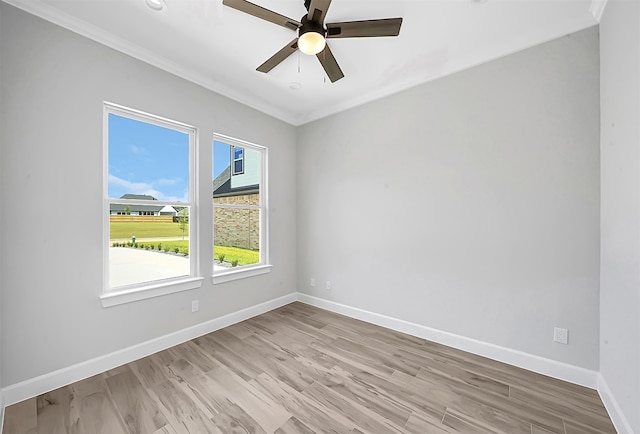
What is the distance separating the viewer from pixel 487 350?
2.41 metres

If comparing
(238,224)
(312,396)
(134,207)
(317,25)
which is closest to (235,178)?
(238,224)

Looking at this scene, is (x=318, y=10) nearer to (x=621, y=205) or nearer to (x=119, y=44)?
(x=119, y=44)

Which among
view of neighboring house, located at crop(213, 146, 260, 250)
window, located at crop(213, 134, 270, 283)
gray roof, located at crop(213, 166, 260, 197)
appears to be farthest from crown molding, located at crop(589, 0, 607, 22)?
gray roof, located at crop(213, 166, 260, 197)

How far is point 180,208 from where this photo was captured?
282 cm

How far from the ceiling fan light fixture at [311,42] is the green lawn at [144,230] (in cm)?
217

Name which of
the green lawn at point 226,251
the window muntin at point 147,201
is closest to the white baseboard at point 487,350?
the green lawn at point 226,251

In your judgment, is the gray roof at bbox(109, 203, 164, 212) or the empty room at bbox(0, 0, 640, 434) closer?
the empty room at bbox(0, 0, 640, 434)

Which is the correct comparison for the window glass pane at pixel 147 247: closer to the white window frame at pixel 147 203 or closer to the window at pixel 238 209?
the white window frame at pixel 147 203

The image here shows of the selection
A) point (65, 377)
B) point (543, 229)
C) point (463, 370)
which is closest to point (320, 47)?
point (543, 229)

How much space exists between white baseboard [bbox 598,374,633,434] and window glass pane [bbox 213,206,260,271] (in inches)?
136

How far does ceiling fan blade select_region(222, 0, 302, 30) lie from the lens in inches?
63.9

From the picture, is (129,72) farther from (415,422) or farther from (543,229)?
(543,229)

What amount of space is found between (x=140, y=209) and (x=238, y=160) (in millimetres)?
1330

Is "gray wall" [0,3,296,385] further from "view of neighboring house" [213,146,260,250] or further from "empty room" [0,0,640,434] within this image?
"view of neighboring house" [213,146,260,250]
